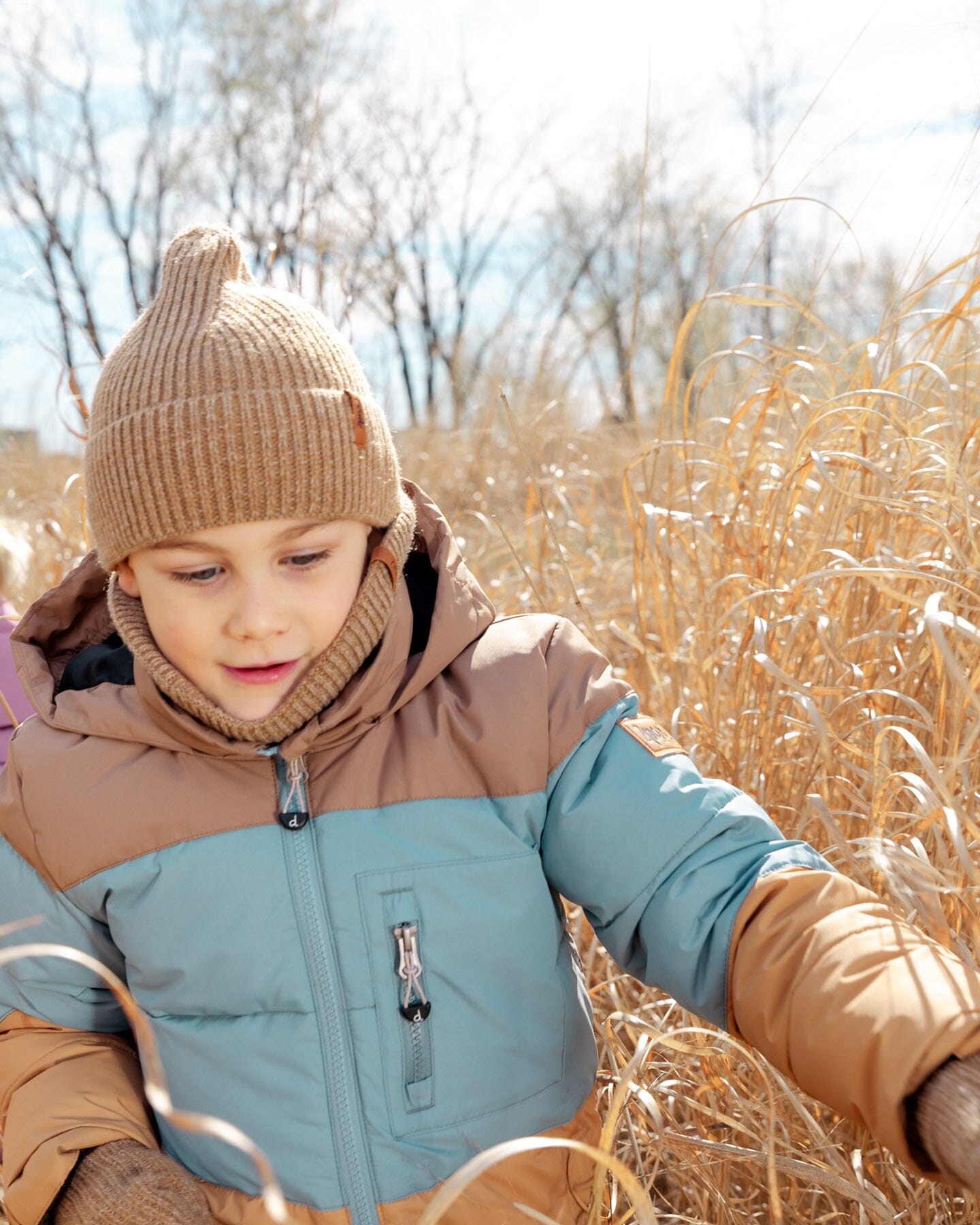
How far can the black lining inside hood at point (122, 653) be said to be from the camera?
154cm

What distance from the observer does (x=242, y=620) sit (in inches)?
51.1

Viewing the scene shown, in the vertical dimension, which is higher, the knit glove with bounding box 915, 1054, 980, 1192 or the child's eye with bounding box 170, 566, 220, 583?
the child's eye with bounding box 170, 566, 220, 583

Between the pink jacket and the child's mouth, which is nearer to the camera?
the child's mouth

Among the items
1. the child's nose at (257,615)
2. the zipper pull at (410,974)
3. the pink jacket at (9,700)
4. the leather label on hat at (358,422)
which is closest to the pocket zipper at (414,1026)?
the zipper pull at (410,974)

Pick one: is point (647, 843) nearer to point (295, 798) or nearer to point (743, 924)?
point (743, 924)

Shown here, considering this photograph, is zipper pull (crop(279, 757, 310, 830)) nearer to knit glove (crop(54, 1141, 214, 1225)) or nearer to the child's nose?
the child's nose

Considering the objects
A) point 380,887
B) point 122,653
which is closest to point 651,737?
point 380,887

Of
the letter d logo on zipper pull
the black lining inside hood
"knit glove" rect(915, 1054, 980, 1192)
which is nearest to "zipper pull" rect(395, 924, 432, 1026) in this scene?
the letter d logo on zipper pull

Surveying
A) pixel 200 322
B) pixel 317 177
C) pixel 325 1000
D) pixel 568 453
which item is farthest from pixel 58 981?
pixel 568 453

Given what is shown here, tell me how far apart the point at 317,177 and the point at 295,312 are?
1.53 m

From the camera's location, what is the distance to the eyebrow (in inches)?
52.9

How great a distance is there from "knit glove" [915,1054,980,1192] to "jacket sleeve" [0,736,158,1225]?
895mm

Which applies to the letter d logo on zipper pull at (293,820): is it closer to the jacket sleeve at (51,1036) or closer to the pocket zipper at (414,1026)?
the pocket zipper at (414,1026)

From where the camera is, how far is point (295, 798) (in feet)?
4.45
